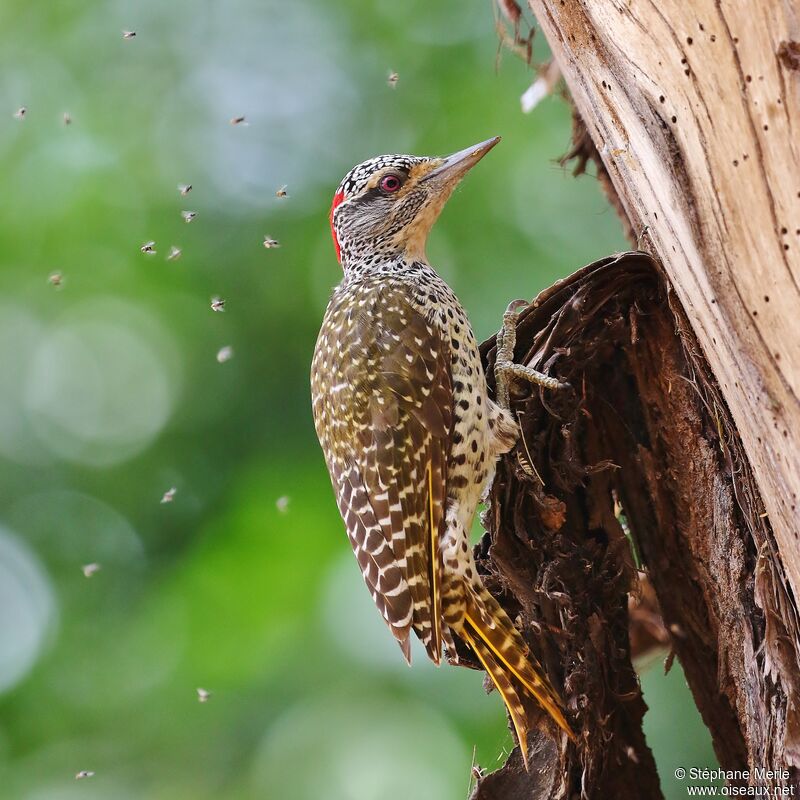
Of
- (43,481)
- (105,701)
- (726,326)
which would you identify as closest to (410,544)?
(726,326)

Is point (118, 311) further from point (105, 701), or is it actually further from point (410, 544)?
point (410, 544)

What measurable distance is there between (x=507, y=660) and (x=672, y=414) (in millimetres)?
957

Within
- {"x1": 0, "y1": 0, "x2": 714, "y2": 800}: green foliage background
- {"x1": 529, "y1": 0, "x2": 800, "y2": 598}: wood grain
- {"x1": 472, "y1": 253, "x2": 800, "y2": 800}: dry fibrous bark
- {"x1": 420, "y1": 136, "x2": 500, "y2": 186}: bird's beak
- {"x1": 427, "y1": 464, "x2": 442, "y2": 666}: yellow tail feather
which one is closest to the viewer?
{"x1": 529, "y1": 0, "x2": 800, "y2": 598}: wood grain

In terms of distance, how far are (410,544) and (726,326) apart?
138 centimetres

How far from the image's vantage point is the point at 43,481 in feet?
21.2

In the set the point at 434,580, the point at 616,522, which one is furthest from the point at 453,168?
the point at 434,580

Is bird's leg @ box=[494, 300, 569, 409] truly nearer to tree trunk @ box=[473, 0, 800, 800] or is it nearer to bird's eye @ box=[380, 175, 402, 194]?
tree trunk @ box=[473, 0, 800, 800]

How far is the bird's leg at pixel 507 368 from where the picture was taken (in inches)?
141

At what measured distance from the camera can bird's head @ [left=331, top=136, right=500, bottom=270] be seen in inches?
168

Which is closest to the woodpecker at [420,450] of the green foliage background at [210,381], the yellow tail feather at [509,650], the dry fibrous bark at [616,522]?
the yellow tail feather at [509,650]

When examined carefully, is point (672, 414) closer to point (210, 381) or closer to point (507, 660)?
point (507, 660)

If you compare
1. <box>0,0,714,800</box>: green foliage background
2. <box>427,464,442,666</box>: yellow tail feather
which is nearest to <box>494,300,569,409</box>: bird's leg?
<box>427,464,442,666</box>: yellow tail feather

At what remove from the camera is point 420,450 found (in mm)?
3617

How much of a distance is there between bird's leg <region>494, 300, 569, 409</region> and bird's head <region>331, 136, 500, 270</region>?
2.18ft
